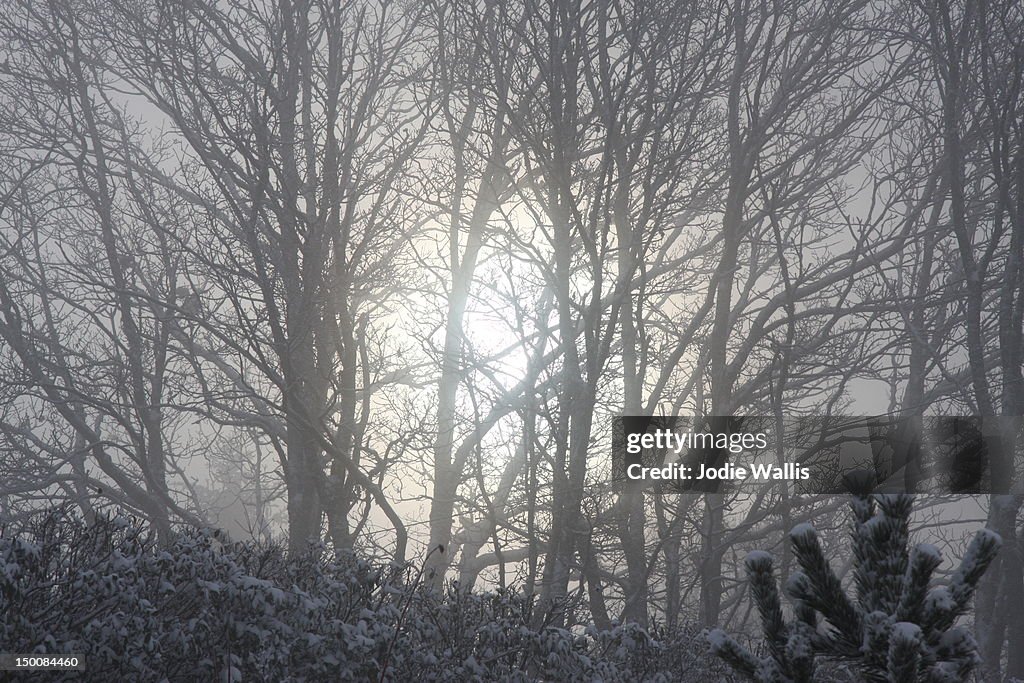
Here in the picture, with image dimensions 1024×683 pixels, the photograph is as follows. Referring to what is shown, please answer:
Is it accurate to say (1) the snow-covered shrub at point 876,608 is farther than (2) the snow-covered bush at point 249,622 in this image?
No

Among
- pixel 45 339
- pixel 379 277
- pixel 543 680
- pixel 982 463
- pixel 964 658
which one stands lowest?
pixel 543 680

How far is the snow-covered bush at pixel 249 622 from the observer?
345 centimetres

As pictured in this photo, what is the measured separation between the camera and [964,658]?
2.40 m

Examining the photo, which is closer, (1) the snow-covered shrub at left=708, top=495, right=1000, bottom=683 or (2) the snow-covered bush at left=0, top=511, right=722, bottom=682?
(1) the snow-covered shrub at left=708, top=495, right=1000, bottom=683

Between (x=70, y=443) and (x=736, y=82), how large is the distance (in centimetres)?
1093

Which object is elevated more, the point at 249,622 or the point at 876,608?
the point at 876,608

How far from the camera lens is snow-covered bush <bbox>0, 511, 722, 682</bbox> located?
11.3 feet

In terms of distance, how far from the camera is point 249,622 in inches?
149

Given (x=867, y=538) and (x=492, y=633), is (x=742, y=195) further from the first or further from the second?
(x=867, y=538)

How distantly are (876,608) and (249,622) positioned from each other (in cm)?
273

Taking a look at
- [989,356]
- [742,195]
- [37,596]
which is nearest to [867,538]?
[37,596]

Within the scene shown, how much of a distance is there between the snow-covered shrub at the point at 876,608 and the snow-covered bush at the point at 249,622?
176 centimetres

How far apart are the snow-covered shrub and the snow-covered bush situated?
5.77 feet

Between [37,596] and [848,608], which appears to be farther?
[37,596]
